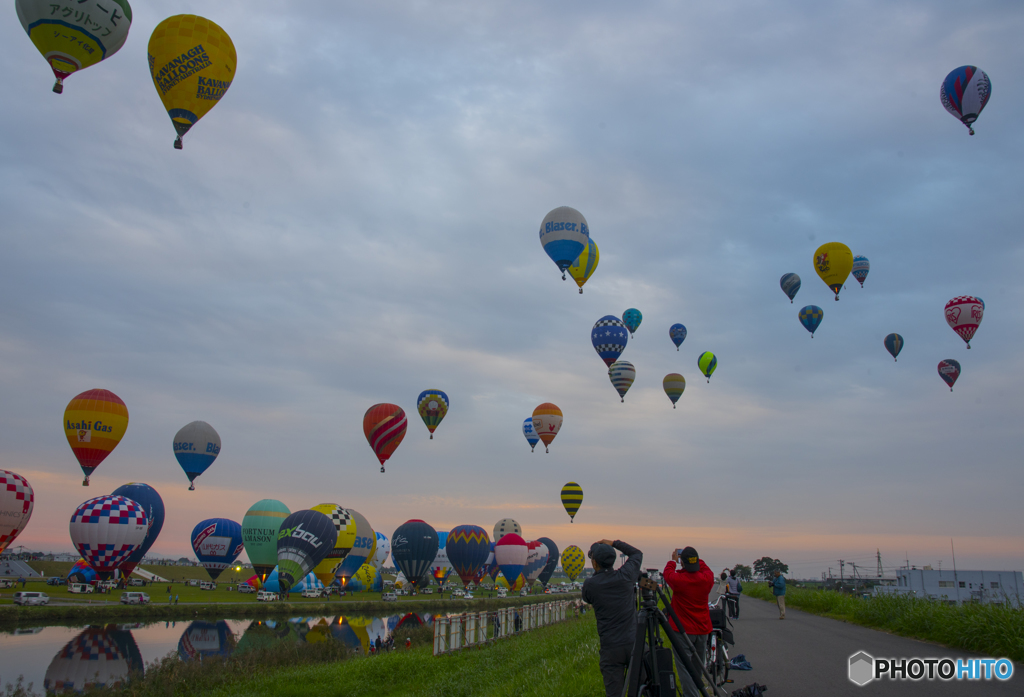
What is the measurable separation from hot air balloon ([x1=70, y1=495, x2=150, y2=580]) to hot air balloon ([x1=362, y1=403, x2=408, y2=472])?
2036 centimetres

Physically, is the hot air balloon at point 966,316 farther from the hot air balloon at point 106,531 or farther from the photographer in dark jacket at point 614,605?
the hot air balloon at point 106,531

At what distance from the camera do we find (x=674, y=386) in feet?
171

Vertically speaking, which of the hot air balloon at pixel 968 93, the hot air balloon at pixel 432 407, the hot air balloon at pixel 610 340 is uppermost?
the hot air balloon at pixel 968 93

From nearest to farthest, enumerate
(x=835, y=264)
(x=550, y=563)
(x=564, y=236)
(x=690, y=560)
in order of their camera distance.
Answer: (x=690, y=560), (x=564, y=236), (x=835, y=264), (x=550, y=563)

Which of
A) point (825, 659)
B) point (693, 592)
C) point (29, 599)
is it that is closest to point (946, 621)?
point (825, 659)

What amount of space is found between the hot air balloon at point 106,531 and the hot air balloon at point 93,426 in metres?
8.91

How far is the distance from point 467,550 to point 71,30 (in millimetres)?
59062

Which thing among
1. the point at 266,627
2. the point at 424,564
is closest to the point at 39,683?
the point at 266,627

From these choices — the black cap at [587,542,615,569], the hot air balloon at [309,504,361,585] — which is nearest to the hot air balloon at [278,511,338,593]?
the hot air balloon at [309,504,361,585]

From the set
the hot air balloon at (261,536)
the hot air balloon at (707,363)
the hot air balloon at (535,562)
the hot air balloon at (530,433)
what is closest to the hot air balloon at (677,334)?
the hot air balloon at (707,363)

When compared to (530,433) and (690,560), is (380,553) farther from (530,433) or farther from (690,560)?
(690,560)

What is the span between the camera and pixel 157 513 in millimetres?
61281

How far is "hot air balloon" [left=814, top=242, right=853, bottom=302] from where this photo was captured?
38812 millimetres

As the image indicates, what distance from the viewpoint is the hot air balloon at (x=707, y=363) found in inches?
2084
